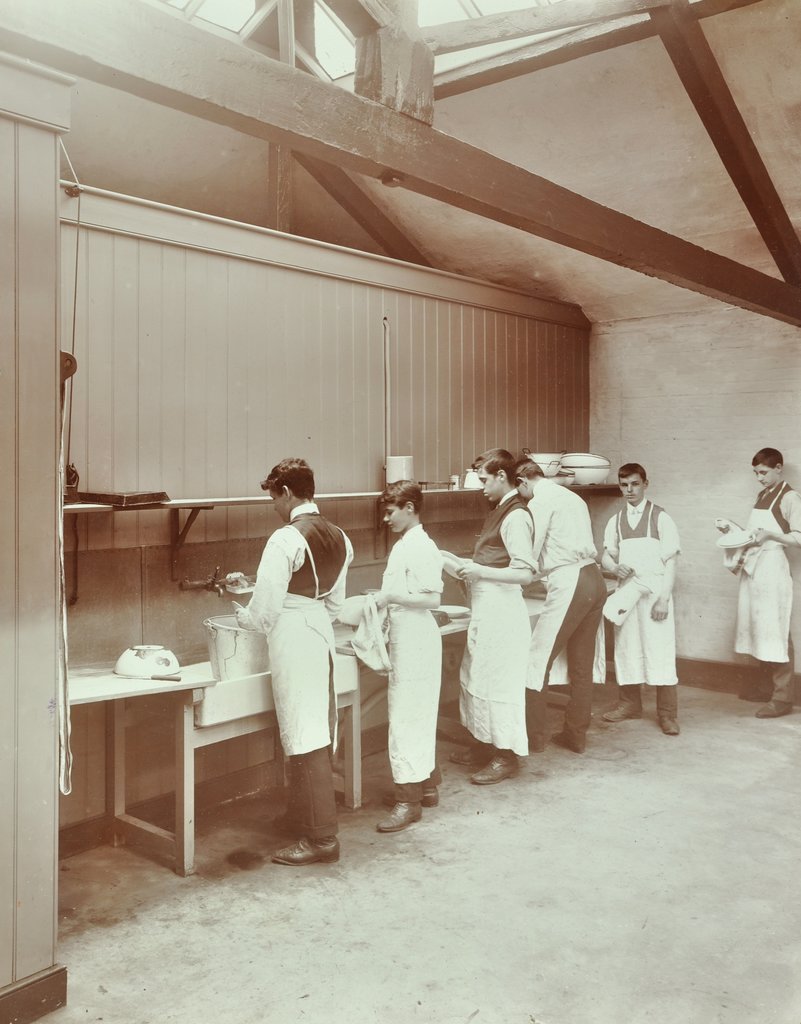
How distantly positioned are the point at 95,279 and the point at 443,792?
127 inches

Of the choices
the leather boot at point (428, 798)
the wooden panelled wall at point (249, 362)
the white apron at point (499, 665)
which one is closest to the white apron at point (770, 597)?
the wooden panelled wall at point (249, 362)

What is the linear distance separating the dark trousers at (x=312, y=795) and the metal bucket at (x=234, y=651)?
48 cm

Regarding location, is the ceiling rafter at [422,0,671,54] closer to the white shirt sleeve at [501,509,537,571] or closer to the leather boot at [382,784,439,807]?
the white shirt sleeve at [501,509,537,571]

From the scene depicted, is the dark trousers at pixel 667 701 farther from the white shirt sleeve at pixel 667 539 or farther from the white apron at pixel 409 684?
the white apron at pixel 409 684

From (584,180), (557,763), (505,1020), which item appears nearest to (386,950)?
(505,1020)

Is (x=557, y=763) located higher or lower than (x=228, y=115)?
lower

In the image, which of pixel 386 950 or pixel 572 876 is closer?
pixel 386 950

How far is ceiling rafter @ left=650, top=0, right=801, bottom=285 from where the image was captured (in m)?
4.61

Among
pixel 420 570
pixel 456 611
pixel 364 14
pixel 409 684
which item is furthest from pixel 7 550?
pixel 456 611

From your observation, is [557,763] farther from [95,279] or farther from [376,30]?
[376,30]

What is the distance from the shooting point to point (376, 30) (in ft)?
9.18

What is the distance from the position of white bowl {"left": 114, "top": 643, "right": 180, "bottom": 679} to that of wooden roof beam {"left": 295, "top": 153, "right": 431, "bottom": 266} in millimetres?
4007

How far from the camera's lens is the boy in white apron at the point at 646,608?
5.99 metres

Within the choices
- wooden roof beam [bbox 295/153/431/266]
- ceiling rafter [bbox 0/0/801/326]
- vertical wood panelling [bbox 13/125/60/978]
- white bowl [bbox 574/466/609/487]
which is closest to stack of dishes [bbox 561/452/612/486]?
white bowl [bbox 574/466/609/487]
